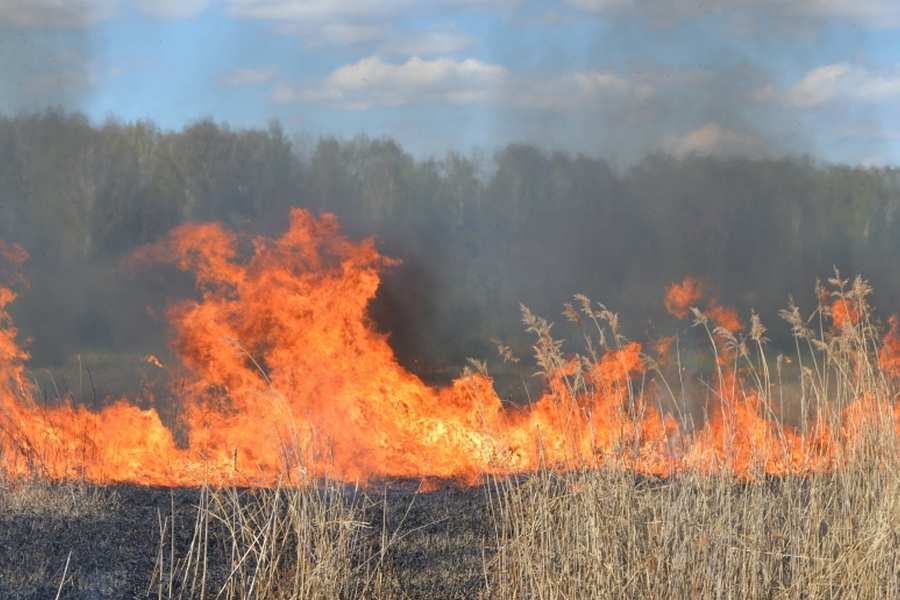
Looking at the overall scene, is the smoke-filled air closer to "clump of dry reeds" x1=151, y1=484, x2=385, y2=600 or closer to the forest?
the forest

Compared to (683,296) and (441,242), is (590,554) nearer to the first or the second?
(441,242)

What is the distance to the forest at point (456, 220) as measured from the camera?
12.4 metres

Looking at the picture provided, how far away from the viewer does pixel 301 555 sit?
4805 mm

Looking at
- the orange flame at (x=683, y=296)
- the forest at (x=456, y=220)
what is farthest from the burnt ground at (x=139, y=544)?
the orange flame at (x=683, y=296)

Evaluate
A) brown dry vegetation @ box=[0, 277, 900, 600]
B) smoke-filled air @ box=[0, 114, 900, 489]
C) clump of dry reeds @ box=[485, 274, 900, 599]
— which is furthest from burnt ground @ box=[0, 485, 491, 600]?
smoke-filled air @ box=[0, 114, 900, 489]

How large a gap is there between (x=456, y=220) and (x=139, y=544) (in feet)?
23.6

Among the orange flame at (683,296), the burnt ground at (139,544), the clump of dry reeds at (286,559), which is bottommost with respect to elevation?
the burnt ground at (139,544)

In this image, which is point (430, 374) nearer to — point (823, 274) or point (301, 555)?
point (823, 274)

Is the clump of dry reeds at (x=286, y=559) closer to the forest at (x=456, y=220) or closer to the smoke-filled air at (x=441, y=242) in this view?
the smoke-filled air at (x=441, y=242)

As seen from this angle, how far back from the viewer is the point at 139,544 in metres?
6.48

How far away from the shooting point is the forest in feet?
40.6

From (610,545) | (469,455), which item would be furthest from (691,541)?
(469,455)

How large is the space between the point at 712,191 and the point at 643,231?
42.1 inches

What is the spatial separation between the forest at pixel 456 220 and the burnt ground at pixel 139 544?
4469mm
